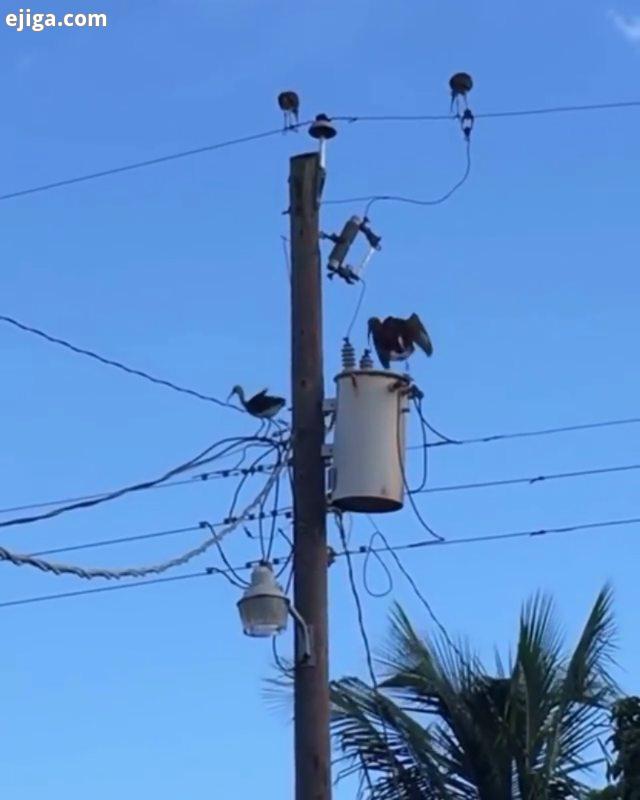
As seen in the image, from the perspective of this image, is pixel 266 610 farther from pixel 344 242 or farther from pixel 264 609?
pixel 344 242

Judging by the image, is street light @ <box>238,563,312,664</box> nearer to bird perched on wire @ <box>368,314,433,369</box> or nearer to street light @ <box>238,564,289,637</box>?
street light @ <box>238,564,289,637</box>

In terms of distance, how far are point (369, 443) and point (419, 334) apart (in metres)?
0.84

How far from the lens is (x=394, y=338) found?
923 centimetres

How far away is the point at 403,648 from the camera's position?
10.9m

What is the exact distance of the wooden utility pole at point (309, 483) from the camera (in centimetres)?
827

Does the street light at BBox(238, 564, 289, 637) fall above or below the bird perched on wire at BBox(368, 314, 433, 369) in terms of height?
below

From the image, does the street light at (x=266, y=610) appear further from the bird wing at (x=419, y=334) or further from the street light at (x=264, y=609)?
the bird wing at (x=419, y=334)

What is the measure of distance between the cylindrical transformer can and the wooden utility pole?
0.21 m

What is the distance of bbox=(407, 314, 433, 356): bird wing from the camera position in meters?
9.26

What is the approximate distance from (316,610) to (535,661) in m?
2.53

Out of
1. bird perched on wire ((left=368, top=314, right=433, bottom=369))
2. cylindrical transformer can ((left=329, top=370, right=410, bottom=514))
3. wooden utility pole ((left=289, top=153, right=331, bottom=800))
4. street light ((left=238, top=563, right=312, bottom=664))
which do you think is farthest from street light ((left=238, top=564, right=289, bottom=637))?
bird perched on wire ((left=368, top=314, right=433, bottom=369))

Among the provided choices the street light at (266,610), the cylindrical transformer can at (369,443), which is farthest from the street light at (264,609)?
the cylindrical transformer can at (369,443)

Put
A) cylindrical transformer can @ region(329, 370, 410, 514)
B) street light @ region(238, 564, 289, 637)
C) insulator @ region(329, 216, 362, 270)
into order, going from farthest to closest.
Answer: insulator @ region(329, 216, 362, 270) → cylindrical transformer can @ region(329, 370, 410, 514) → street light @ region(238, 564, 289, 637)

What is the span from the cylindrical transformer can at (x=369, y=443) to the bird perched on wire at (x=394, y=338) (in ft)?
1.08
